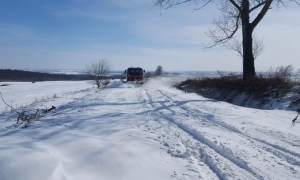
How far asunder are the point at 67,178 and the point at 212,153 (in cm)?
262

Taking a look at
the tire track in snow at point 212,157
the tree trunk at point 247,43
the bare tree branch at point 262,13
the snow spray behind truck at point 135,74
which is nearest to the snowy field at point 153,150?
the tire track in snow at point 212,157

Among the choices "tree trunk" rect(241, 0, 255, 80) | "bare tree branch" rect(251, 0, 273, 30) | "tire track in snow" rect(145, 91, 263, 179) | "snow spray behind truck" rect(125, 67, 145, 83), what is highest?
"bare tree branch" rect(251, 0, 273, 30)

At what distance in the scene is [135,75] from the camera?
34.9m

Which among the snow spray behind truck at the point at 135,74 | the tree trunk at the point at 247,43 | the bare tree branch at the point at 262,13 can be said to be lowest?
the snow spray behind truck at the point at 135,74

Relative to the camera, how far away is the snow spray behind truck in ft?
114

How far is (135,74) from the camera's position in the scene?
3506 centimetres

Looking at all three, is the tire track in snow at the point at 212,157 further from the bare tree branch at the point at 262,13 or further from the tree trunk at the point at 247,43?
the bare tree branch at the point at 262,13

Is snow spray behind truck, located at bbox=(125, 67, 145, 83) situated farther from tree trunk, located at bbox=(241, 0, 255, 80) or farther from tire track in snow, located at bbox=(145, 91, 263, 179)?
tire track in snow, located at bbox=(145, 91, 263, 179)

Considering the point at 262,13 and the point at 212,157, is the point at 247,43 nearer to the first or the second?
the point at 262,13

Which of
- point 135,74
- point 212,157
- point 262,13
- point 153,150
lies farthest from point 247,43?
point 135,74

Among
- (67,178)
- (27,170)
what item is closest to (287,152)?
(67,178)

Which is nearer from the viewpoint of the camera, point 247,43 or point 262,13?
point 262,13

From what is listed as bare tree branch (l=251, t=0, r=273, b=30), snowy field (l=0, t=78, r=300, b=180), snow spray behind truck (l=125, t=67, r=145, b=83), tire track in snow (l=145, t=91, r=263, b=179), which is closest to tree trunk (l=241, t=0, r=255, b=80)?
bare tree branch (l=251, t=0, r=273, b=30)

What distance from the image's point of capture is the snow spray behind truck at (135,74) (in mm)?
34688
